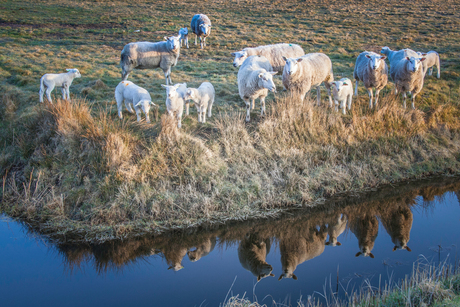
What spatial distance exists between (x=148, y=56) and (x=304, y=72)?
5151mm

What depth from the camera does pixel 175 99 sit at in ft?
27.6

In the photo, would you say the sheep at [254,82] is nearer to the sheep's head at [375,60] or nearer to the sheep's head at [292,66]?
the sheep's head at [292,66]

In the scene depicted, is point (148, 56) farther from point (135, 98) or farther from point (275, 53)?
point (275, 53)

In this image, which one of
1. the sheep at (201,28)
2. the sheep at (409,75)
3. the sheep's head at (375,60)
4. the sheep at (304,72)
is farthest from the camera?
the sheep at (201,28)

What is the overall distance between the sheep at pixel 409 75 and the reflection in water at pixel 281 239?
3.87m

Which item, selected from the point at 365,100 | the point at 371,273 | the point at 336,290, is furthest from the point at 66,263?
the point at 365,100

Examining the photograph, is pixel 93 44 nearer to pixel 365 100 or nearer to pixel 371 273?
pixel 365 100

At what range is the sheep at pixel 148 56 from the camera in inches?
454

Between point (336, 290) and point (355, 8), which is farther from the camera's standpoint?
point (355, 8)

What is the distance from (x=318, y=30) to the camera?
23047 millimetres

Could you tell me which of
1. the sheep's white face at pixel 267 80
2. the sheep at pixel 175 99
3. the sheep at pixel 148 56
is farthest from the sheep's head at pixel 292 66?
the sheep at pixel 148 56

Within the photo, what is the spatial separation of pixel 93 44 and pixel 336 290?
1783 cm

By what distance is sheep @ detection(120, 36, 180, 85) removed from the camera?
11531 millimetres

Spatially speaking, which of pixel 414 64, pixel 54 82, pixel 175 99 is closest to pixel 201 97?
pixel 175 99
